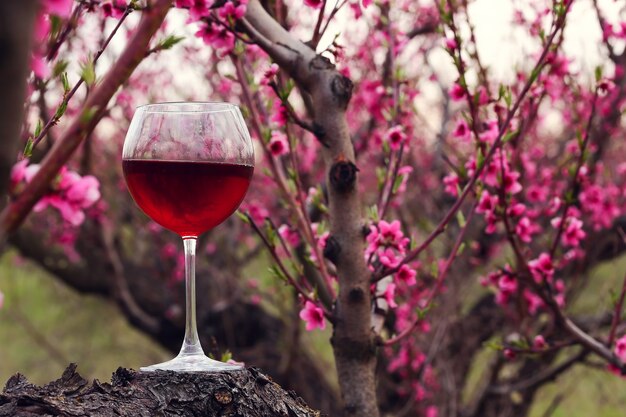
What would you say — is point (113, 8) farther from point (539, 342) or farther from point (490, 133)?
point (539, 342)

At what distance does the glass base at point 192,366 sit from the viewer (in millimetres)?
2049

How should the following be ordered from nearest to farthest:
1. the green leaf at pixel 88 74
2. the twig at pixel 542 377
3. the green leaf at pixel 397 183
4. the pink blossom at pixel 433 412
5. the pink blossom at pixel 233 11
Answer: the green leaf at pixel 88 74, the pink blossom at pixel 233 11, the green leaf at pixel 397 183, the twig at pixel 542 377, the pink blossom at pixel 433 412

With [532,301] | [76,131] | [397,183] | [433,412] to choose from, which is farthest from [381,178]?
[433,412]

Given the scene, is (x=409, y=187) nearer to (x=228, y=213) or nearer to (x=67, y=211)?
(x=228, y=213)

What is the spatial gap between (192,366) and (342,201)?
79 cm

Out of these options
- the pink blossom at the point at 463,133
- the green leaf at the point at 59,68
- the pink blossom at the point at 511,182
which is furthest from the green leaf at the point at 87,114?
the pink blossom at the point at 463,133

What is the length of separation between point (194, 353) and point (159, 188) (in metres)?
0.46

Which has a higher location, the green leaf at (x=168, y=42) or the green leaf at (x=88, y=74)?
the green leaf at (x=168, y=42)

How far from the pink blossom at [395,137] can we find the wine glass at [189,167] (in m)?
0.94

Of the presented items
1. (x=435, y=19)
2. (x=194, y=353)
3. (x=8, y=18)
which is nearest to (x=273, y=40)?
(x=194, y=353)

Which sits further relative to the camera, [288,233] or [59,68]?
[288,233]

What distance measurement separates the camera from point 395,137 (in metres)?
3.09

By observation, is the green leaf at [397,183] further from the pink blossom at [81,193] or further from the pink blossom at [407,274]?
the pink blossom at [81,193]

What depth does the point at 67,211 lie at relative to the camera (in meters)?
1.29
